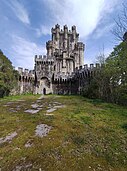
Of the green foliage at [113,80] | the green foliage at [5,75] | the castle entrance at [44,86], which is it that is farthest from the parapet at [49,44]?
the green foliage at [113,80]

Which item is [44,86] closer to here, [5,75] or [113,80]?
[5,75]

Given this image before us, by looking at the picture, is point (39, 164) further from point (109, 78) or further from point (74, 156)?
point (109, 78)

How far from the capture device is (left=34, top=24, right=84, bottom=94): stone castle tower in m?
41.1

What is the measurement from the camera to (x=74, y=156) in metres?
6.70

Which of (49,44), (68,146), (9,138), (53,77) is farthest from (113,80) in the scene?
(49,44)

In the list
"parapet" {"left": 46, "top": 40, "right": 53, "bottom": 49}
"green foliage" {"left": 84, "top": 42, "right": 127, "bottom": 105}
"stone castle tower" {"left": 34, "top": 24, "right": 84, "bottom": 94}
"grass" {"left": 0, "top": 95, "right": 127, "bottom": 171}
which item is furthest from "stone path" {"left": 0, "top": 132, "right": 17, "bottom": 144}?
"parapet" {"left": 46, "top": 40, "right": 53, "bottom": 49}

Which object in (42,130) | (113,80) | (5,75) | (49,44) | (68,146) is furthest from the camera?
(49,44)

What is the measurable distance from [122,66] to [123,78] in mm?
2024

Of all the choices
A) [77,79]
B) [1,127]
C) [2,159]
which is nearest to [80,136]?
[2,159]

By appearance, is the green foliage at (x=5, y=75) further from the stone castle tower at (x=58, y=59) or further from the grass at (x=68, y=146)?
the grass at (x=68, y=146)

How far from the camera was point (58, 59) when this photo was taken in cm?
5131

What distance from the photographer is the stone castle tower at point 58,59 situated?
41109mm

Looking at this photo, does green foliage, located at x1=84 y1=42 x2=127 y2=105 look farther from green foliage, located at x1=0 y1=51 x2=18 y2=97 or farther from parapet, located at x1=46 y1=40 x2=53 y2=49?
parapet, located at x1=46 y1=40 x2=53 y2=49

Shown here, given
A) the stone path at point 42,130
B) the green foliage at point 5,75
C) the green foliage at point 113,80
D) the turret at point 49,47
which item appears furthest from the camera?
the turret at point 49,47
